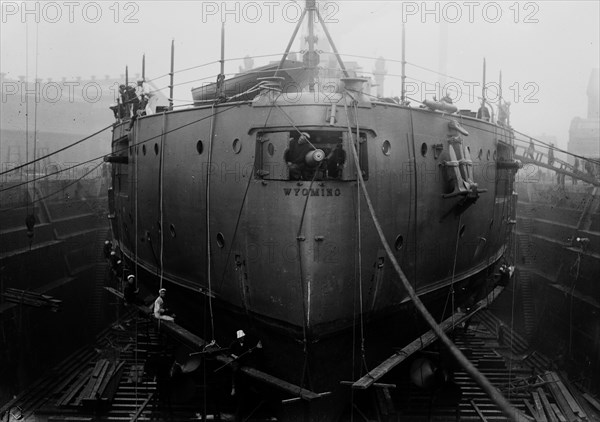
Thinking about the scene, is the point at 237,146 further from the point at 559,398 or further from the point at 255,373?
the point at 559,398

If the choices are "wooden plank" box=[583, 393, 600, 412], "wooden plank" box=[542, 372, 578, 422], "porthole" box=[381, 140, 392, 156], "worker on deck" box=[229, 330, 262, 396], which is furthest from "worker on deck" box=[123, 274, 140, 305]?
"wooden plank" box=[583, 393, 600, 412]

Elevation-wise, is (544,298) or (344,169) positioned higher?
(344,169)

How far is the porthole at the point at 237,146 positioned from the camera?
7.10 m

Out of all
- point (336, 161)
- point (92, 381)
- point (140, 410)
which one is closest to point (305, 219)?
point (336, 161)

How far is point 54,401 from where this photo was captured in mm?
9742

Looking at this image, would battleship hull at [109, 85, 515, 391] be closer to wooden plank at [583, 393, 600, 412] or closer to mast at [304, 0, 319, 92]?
mast at [304, 0, 319, 92]

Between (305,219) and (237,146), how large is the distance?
1679 millimetres

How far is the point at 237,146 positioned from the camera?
7.13 metres

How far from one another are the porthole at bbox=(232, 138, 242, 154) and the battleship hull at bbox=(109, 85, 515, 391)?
26 millimetres

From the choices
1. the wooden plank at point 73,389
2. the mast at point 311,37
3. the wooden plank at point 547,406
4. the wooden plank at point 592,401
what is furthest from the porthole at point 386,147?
the wooden plank at point 73,389

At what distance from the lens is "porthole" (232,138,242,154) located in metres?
7.10

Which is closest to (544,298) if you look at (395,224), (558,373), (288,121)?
(558,373)

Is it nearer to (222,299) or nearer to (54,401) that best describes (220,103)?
(222,299)

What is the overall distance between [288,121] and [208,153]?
1650mm
